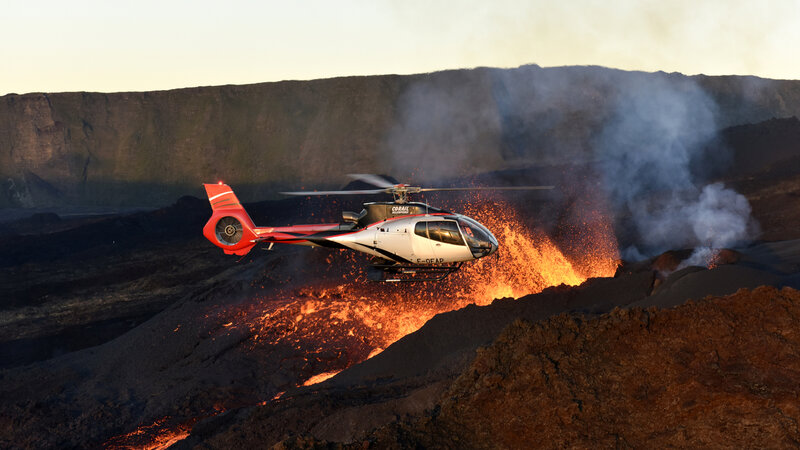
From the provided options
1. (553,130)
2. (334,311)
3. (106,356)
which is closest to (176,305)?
(106,356)

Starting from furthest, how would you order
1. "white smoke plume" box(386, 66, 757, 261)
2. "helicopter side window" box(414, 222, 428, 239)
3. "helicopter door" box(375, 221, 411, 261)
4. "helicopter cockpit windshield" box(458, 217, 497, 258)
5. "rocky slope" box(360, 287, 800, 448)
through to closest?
1. "white smoke plume" box(386, 66, 757, 261)
2. "helicopter door" box(375, 221, 411, 261)
3. "helicopter side window" box(414, 222, 428, 239)
4. "helicopter cockpit windshield" box(458, 217, 497, 258)
5. "rocky slope" box(360, 287, 800, 448)

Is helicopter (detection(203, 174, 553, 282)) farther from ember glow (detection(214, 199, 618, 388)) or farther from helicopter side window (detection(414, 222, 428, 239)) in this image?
ember glow (detection(214, 199, 618, 388))

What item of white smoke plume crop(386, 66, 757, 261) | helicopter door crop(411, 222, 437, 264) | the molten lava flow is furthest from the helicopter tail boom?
white smoke plume crop(386, 66, 757, 261)

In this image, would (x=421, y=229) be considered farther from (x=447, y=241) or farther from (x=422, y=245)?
(x=447, y=241)

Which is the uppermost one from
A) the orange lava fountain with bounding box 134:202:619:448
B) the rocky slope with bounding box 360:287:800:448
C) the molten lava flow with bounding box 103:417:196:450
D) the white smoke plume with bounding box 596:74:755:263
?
the white smoke plume with bounding box 596:74:755:263

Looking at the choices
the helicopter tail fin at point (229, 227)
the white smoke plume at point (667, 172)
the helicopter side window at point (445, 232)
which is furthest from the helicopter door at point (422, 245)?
the white smoke plume at point (667, 172)

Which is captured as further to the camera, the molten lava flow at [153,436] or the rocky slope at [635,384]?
the molten lava flow at [153,436]

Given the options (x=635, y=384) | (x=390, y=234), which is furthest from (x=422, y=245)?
(x=635, y=384)

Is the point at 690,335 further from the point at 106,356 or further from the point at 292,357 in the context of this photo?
the point at 106,356

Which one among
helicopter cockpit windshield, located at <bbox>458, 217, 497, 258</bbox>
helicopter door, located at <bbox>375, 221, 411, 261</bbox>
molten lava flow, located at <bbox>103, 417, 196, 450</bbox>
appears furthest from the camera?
molten lava flow, located at <bbox>103, 417, 196, 450</bbox>

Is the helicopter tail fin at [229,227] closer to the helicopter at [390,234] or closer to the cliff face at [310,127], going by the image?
the helicopter at [390,234]
